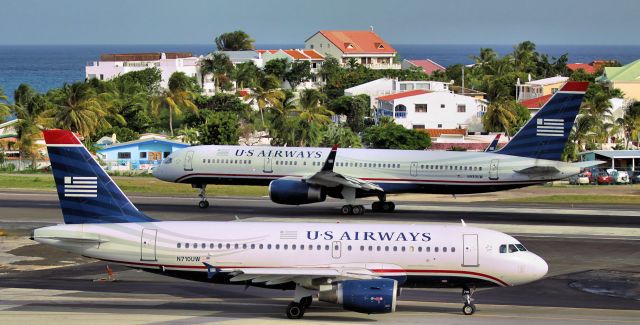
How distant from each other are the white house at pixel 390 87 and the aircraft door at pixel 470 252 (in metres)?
109

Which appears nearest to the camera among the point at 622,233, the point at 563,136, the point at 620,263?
the point at 620,263

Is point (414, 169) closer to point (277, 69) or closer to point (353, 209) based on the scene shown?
point (353, 209)

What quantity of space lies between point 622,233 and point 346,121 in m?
85.2

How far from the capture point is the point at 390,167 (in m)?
62.3

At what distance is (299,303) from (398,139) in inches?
2862

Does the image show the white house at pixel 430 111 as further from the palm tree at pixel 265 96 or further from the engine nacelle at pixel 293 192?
the engine nacelle at pixel 293 192

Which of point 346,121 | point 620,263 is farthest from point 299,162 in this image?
point 346,121

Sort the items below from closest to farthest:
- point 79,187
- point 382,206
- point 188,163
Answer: point 79,187, point 188,163, point 382,206

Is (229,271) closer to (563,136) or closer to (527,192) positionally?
(563,136)

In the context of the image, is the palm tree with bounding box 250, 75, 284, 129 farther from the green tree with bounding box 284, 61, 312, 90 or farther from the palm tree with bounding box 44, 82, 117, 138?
the green tree with bounding box 284, 61, 312, 90

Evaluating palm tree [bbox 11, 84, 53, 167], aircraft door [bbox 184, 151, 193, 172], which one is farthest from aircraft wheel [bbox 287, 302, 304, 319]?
palm tree [bbox 11, 84, 53, 167]

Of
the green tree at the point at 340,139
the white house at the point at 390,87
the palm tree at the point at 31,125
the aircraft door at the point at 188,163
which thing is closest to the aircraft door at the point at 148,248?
the aircraft door at the point at 188,163

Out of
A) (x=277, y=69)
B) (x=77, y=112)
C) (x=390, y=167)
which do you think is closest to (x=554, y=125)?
(x=390, y=167)

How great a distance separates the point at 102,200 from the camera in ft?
122
